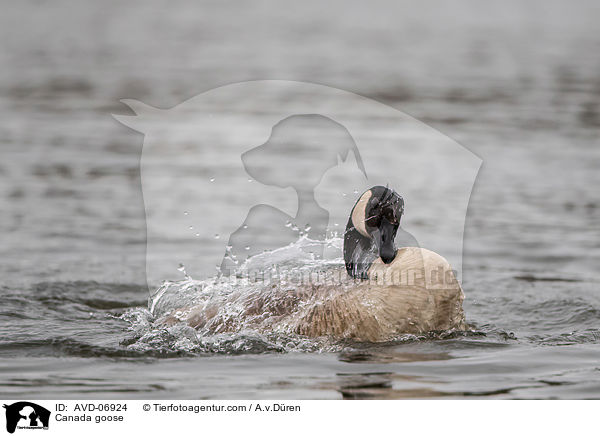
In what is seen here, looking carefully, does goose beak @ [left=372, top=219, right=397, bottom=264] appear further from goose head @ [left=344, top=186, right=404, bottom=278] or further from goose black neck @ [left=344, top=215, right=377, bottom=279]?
goose black neck @ [left=344, top=215, right=377, bottom=279]

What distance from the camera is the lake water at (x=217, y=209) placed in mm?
6371

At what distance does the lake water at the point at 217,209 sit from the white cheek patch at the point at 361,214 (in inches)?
32.5

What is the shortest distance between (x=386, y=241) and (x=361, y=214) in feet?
0.86

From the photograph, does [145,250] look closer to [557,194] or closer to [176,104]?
[557,194]

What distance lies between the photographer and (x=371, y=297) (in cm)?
692

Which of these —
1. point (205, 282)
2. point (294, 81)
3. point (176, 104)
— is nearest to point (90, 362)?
point (205, 282)

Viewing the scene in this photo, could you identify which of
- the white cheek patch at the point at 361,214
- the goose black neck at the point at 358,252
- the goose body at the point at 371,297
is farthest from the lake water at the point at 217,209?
the white cheek patch at the point at 361,214

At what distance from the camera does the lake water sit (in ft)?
20.9

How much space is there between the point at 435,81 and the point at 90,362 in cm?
1431

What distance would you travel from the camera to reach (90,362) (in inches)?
261

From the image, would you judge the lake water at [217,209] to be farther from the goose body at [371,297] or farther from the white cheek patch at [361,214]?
the white cheek patch at [361,214]
